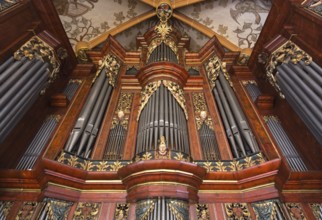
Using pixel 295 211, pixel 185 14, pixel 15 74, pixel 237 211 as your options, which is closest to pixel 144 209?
pixel 237 211

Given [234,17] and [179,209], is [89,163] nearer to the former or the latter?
[179,209]

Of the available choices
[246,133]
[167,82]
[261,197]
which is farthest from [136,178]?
[167,82]

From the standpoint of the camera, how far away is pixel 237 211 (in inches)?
116

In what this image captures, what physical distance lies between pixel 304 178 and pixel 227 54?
12.7 feet

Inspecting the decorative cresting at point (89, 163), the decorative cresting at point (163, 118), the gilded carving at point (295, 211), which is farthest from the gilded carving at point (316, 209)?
the decorative cresting at point (89, 163)

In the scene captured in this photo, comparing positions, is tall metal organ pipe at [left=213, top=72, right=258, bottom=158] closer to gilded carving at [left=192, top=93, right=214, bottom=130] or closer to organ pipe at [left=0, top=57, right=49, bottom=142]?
gilded carving at [left=192, top=93, right=214, bottom=130]

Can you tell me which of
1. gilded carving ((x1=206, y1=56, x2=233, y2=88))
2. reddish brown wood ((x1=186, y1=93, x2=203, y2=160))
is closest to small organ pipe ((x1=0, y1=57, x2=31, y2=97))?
reddish brown wood ((x1=186, y1=93, x2=203, y2=160))

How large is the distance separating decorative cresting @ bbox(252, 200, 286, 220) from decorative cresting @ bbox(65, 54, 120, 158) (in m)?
2.36

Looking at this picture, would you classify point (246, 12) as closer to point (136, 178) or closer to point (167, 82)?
point (167, 82)

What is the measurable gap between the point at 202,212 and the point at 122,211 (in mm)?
952

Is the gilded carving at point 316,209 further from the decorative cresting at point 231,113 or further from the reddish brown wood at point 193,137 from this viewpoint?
the reddish brown wood at point 193,137

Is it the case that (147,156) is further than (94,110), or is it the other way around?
(94,110)

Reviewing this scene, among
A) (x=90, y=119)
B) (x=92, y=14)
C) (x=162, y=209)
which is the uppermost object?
(x=92, y=14)

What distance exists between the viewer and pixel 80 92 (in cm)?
509
